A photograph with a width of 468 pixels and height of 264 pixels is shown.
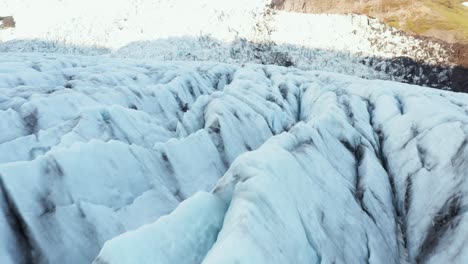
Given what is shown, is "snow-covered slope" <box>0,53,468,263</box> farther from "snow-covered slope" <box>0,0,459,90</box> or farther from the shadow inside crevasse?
"snow-covered slope" <box>0,0,459,90</box>

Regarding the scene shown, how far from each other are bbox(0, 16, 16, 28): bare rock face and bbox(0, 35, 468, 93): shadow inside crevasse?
29.3 meters

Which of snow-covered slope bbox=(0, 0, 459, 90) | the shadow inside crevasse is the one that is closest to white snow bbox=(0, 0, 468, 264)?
the shadow inside crevasse

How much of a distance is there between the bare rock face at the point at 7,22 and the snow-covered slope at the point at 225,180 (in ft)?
275

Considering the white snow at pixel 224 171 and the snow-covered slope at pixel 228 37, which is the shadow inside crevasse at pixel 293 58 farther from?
the white snow at pixel 224 171

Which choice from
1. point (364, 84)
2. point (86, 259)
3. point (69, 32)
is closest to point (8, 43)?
point (69, 32)

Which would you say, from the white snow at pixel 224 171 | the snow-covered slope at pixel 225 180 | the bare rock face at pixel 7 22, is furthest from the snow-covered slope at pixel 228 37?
the snow-covered slope at pixel 225 180

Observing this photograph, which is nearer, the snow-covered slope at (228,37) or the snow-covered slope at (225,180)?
the snow-covered slope at (225,180)

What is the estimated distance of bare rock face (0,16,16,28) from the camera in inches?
3506

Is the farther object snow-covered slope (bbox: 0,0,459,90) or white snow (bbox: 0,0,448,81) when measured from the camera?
white snow (bbox: 0,0,448,81)

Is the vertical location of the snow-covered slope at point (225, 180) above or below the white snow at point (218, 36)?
above

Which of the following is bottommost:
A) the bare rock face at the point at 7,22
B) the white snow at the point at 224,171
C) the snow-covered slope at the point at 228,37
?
the bare rock face at the point at 7,22

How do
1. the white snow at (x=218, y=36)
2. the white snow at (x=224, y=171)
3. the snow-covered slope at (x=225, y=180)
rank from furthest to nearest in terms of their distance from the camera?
the white snow at (x=218, y=36) → the white snow at (x=224, y=171) → the snow-covered slope at (x=225, y=180)

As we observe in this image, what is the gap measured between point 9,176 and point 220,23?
65604mm

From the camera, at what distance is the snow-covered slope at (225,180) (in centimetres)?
639
